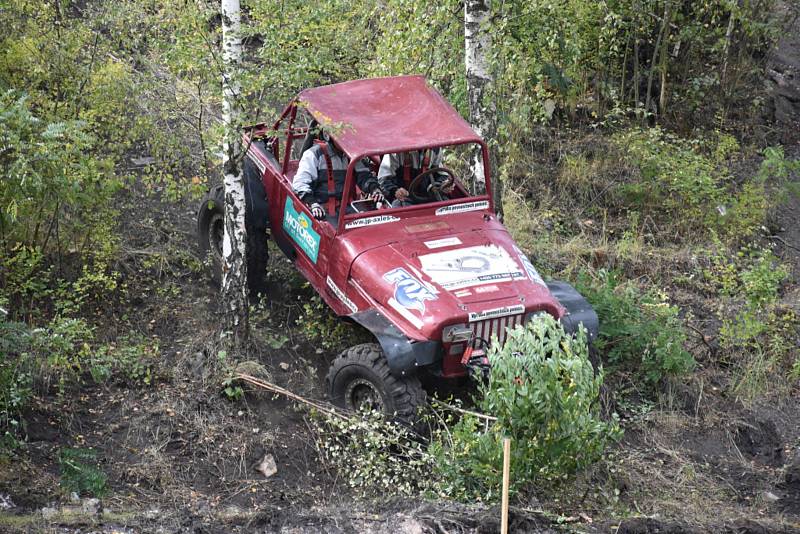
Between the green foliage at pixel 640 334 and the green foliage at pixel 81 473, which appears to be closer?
the green foliage at pixel 81 473

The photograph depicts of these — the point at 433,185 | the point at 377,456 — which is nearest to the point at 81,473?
the point at 377,456

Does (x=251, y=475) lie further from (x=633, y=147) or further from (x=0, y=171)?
(x=633, y=147)

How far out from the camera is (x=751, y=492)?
21.9 feet

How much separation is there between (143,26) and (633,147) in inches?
218

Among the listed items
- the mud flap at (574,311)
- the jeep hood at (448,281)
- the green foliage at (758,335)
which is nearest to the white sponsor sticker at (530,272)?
the jeep hood at (448,281)

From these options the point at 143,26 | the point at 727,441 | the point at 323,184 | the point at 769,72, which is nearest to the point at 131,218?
the point at 143,26

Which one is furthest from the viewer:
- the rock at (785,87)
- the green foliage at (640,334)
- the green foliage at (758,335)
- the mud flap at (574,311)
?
the rock at (785,87)

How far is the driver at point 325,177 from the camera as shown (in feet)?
25.7

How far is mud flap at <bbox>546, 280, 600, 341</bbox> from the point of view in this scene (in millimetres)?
7234

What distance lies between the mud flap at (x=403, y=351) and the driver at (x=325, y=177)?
144cm

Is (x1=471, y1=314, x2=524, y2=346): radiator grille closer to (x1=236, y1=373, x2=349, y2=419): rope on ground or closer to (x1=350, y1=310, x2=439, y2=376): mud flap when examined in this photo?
(x1=350, y1=310, x2=439, y2=376): mud flap

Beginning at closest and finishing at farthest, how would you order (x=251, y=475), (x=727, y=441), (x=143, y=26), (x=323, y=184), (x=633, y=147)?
(x=251, y=475), (x=727, y=441), (x=323, y=184), (x=143, y=26), (x=633, y=147)

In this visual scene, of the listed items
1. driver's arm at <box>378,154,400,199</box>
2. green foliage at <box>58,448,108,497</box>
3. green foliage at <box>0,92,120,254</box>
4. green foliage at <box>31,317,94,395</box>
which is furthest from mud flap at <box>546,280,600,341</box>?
green foliage at <box>0,92,120,254</box>

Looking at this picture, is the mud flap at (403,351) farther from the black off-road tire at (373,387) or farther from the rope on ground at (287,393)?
the rope on ground at (287,393)
